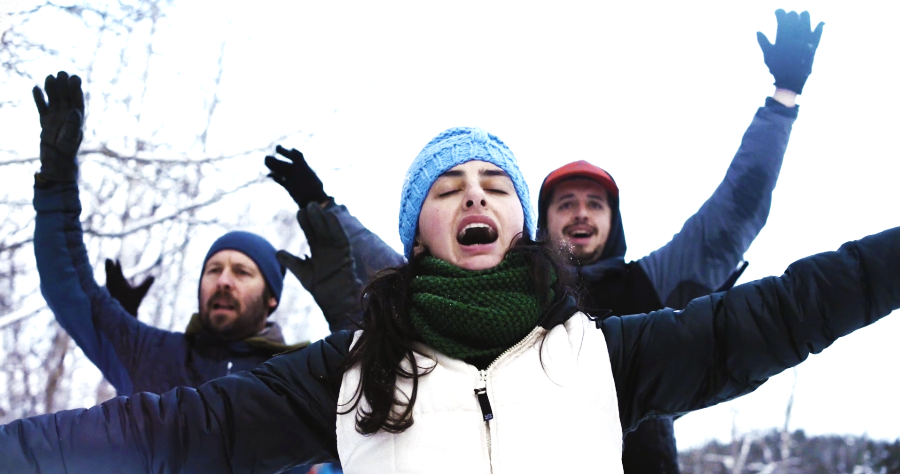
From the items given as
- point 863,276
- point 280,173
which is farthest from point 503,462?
point 280,173

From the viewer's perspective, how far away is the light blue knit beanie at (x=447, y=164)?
1.87m

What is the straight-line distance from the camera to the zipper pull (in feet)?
4.50

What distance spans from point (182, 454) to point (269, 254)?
7.16ft

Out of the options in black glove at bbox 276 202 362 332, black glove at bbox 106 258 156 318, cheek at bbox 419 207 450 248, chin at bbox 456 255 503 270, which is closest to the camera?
chin at bbox 456 255 503 270

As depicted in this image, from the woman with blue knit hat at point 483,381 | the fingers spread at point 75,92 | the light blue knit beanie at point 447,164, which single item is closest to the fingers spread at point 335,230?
the light blue knit beanie at point 447,164

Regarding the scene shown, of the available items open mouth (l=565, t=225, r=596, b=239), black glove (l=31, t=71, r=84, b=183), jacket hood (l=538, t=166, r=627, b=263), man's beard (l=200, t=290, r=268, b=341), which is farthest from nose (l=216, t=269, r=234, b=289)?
open mouth (l=565, t=225, r=596, b=239)

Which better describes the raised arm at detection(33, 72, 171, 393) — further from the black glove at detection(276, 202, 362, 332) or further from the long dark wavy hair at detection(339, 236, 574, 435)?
the long dark wavy hair at detection(339, 236, 574, 435)

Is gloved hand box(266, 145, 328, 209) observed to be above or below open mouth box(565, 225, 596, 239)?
above

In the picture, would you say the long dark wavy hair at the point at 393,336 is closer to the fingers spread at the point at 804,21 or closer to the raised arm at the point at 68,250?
the raised arm at the point at 68,250

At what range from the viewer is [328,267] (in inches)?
114

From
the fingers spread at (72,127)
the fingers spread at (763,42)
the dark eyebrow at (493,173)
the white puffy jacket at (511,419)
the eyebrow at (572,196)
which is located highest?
the fingers spread at (763,42)

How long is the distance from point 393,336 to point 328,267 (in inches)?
54.3

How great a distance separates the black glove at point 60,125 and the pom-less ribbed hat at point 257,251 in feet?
2.15

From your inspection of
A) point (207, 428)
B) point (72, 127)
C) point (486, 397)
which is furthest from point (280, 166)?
point (486, 397)
